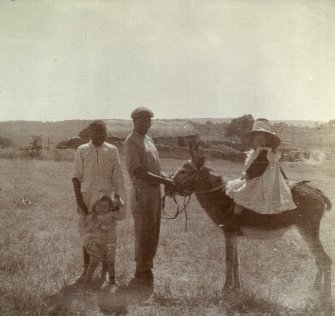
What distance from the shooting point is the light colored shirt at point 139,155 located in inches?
195

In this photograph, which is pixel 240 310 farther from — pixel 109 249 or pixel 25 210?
pixel 25 210

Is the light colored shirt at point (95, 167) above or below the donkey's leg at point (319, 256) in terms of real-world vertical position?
above

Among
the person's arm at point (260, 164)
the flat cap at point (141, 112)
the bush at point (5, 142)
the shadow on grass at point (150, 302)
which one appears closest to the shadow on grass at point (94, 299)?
the shadow on grass at point (150, 302)

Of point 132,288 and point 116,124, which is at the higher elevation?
point 116,124

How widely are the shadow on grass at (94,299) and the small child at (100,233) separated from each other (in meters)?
0.18

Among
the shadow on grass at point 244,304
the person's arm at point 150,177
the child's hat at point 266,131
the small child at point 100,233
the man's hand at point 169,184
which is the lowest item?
the shadow on grass at point 244,304

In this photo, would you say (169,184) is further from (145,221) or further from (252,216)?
(252,216)

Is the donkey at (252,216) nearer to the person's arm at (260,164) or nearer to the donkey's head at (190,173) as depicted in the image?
the donkey's head at (190,173)

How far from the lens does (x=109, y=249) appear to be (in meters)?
5.17

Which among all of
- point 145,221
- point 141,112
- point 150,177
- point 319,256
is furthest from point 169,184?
point 319,256

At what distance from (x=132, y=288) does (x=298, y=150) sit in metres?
7.39

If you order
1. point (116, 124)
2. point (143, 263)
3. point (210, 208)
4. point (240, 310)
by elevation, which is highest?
point (116, 124)

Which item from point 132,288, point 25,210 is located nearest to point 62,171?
point 25,210

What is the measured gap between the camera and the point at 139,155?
498 cm
